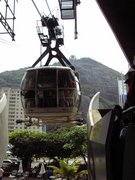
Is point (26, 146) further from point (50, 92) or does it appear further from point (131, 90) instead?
point (131, 90)

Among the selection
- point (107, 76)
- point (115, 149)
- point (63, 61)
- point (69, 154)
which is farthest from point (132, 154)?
point (107, 76)

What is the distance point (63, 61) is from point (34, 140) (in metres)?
23.6

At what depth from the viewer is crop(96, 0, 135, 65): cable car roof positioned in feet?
24.0

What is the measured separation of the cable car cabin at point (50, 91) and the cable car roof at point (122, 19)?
367 centimetres

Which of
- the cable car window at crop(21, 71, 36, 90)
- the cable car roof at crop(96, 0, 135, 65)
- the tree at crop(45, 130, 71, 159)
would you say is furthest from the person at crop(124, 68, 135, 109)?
the tree at crop(45, 130, 71, 159)

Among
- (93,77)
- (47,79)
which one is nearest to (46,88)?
(47,79)

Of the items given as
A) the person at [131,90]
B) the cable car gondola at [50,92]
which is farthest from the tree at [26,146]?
the person at [131,90]

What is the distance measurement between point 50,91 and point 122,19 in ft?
16.3

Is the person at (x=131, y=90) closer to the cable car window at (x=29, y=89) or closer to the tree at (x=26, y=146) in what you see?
the cable car window at (x=29, y=89)

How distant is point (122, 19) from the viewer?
8.04 meters

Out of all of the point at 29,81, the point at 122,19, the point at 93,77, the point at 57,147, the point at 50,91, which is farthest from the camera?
→ the point at 93,77

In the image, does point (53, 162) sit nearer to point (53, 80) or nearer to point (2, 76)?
point (53, 80)

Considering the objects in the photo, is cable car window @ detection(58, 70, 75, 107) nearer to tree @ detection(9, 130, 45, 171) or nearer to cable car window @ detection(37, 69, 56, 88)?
cable car window @ detection(37, 69, 56, 88)

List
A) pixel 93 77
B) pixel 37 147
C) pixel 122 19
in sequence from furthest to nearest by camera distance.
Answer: pixel 93 77 < pixel 37 147 < pixel 122 19
